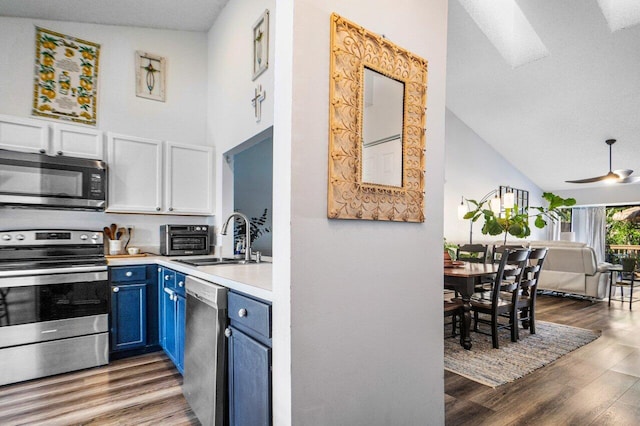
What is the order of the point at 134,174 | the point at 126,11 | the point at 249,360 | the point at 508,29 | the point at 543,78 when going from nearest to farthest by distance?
the point at 249,360 → the point at 126,11 → the point at 134,174 → the point at 508,29 → the point at 543,78

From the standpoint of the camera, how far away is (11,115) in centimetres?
290

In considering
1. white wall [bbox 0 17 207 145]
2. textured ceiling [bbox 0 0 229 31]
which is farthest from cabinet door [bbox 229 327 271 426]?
textured ceiling [bbox 0 0 229 31]

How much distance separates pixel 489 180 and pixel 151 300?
772 centimetres

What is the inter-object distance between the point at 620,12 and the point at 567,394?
4899 mm

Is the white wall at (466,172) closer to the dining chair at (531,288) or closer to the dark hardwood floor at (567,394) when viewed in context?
the dining chair at (531,288)

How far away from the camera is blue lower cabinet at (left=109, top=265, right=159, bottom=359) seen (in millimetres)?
2844

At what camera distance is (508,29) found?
5281 millimetres

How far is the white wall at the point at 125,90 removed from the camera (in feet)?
9.66

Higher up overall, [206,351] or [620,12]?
[620,12]

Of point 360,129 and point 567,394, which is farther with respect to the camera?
point 567,394

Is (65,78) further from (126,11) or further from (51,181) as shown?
(51,181)

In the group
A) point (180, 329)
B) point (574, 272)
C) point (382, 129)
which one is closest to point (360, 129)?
point (382, 129)

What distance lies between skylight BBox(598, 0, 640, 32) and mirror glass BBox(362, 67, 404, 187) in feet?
15.4

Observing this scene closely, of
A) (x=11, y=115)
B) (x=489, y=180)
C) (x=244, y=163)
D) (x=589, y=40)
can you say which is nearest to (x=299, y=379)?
(x=11, y=115)
